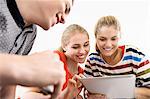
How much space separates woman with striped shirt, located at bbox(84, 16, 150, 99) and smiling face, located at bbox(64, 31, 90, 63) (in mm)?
77

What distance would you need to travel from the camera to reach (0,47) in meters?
0.45

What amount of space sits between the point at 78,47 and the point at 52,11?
3.15ft

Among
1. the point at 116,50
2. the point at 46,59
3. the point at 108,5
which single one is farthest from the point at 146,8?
the point at 46,59

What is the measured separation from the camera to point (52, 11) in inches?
20.6

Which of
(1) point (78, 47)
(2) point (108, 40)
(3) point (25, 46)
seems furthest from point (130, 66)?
(3) point (25, 46)

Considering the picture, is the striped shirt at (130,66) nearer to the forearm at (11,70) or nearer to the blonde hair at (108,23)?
the blonde hair at (108,23)

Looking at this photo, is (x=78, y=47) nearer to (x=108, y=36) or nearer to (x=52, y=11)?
(x=108, y=36)

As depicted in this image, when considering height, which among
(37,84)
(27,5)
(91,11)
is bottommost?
(37,84)

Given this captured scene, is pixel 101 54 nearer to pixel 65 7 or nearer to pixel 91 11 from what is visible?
pixel 91 11

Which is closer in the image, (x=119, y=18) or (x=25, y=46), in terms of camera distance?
(x=25, y=46)

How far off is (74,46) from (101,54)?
16 centimetres

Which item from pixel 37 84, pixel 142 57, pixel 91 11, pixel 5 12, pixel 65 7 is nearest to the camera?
pixel 37 84

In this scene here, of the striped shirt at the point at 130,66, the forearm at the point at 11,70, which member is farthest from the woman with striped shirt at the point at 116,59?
the forearm at the point at 11,70

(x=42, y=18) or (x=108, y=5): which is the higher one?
(x=108, y=5)
